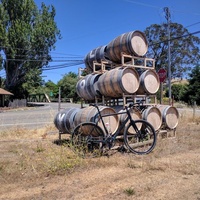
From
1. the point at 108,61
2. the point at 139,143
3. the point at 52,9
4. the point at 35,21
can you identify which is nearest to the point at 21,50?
the point at 35,21

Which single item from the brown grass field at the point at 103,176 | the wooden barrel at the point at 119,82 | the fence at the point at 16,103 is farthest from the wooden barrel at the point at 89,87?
the fence at the point at 16,103

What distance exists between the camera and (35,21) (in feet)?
115

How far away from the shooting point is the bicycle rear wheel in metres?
5.31

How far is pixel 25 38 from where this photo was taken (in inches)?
1293

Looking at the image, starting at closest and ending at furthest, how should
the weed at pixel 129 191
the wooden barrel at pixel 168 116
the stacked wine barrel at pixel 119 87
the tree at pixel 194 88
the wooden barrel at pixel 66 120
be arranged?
the weed at pixel 129 191, the stacked wine barrel at pixel 119 87, the wooden barrel at pixel 66 120, the wooden barrel at pixel 168 116, the tree at pixel 194 88

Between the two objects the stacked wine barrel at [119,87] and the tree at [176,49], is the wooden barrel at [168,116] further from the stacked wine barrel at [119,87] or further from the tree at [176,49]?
the tree at [176,49]

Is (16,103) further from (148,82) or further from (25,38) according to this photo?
(148,82)

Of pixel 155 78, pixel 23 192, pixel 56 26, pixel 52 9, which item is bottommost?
pixel 23 192

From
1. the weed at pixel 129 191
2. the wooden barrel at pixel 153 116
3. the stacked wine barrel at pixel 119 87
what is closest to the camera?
the weed at pixel 129 191

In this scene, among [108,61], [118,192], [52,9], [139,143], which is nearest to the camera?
[118,192]

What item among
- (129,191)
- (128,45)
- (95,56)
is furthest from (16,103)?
(129,191)

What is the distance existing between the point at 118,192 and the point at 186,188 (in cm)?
95

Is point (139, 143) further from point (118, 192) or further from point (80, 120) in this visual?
point (118, 192)

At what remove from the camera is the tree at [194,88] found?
95.2 ft
